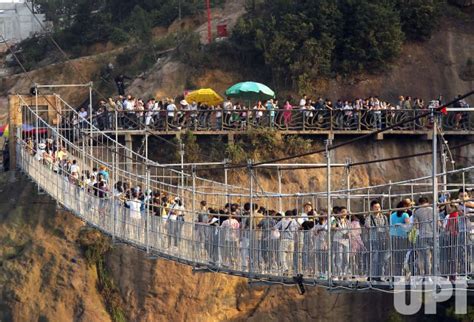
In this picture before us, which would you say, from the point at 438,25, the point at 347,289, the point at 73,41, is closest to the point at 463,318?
the point at 347,289

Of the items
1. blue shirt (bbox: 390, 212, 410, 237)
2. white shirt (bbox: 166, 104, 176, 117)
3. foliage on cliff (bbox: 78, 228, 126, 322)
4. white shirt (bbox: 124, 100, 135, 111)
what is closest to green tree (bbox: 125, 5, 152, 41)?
white shirt (bbox: 124, 100, 135, 111)

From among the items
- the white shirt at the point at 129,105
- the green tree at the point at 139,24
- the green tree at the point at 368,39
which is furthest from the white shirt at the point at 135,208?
the green tree at the point at 139,24

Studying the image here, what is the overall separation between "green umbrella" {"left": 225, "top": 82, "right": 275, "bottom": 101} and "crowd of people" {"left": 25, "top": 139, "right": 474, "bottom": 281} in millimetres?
7493

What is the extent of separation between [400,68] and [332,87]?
9.08 feet

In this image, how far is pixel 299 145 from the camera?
4856 cm

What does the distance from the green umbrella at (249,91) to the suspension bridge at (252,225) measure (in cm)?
240

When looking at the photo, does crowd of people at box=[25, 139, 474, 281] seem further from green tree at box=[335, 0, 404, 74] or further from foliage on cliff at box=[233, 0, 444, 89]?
green tree at box=[335, 0, 404, 74]

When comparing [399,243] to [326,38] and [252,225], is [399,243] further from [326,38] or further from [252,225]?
[326,38]

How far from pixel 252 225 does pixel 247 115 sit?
12539 millimetres

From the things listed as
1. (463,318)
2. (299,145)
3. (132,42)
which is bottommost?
(463,318)

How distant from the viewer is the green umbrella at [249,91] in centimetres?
4838

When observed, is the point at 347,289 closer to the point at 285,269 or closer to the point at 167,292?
the point at 285,269

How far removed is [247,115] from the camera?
4850 centimetres

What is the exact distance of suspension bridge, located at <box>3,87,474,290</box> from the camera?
30812 mm
